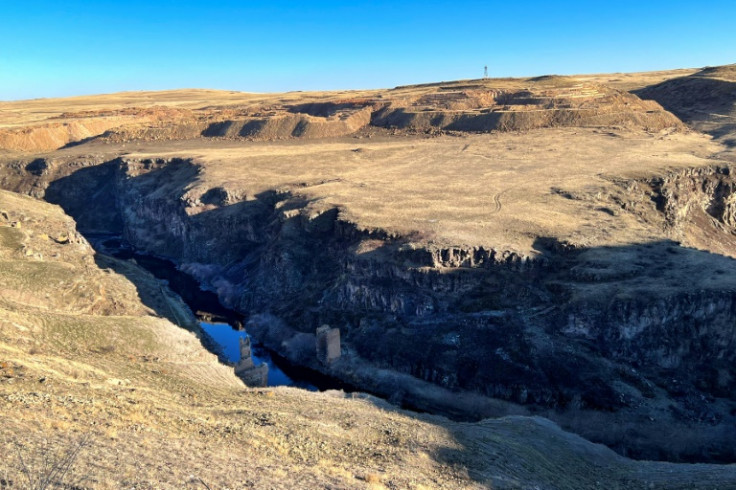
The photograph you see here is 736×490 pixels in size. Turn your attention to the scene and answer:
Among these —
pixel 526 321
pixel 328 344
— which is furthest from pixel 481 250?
pixel 328 344

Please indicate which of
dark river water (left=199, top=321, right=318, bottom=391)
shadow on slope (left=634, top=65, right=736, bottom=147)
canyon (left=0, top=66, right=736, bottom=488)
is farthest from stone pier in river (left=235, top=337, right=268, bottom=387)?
shadow on slope (left=634, top=65, right=736, bottom=147)

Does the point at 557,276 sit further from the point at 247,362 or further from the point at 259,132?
the point at 259,132

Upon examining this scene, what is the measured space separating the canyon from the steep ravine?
19 cm

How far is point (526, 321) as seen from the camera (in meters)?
51.0

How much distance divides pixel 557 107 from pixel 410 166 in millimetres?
50192

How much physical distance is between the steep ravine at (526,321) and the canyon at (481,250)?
19 cm

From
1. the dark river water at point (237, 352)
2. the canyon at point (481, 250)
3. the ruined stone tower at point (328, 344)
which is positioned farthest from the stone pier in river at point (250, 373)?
the canyon at point (481, 250)

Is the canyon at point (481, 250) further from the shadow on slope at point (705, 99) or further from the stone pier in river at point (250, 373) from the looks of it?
the stone pier in river at point (250, 373)

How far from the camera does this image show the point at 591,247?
183ft

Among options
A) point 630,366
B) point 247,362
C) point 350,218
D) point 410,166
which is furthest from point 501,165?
point 247,362

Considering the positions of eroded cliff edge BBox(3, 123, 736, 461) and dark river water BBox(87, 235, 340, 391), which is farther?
dark river water BBox(87, 235, 340, 391)

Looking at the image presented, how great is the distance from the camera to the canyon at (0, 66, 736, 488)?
4566 cm

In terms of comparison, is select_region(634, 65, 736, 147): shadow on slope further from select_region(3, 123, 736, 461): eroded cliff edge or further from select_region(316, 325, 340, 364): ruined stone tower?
select_region(316, 325, 340, 364): ruined stone tower

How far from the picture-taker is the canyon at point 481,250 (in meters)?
45.7
